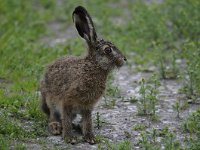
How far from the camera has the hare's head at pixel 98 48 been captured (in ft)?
25.0

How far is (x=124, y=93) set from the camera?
9727 mm

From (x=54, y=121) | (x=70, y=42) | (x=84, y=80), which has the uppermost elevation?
(x=70, y=42)

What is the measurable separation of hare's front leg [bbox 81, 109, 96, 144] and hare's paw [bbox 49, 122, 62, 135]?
0.33 meters

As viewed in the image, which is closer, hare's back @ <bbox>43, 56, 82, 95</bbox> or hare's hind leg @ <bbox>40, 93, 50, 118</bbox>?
hare's back @ <bbox>43, 56, 82, 95</bbox>

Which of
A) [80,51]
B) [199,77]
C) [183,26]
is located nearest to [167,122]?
[199,77]

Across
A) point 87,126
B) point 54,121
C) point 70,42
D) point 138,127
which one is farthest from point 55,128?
point 70,42

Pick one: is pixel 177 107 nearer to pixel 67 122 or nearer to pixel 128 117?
pixel 128 117

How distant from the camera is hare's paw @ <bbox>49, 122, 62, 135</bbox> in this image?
7.79m

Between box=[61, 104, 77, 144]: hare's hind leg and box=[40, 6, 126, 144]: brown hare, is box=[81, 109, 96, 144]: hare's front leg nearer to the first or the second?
box=[40, 6, 126, 144]: brown hare

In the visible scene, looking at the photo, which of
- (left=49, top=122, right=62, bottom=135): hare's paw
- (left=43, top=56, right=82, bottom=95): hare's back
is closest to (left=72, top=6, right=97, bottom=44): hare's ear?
(left=43, top=56, right=82, bottom=95): hare's back

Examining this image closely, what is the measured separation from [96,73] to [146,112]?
55.4 inches

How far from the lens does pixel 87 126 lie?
770 centimetres

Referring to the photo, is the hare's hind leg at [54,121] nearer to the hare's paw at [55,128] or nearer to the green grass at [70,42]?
the hare's paw at [55,128]

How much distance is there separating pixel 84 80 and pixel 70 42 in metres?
4.57
